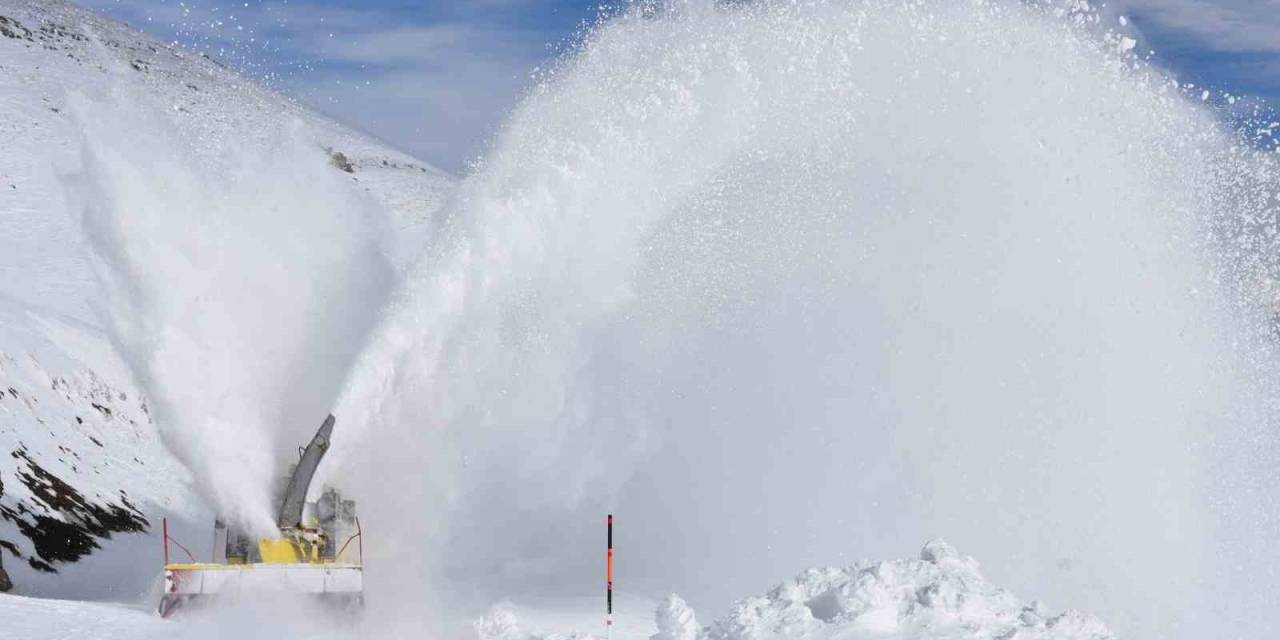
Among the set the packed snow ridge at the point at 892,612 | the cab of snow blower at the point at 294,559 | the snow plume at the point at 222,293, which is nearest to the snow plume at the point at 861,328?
the snow plume at the point at 222,293

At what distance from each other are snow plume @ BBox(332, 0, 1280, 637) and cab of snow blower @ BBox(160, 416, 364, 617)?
2976 millimetres

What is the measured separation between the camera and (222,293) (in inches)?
640

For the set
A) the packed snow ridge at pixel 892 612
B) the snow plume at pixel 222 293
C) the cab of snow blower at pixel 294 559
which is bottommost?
the packed snow ridge at pixel 892 612

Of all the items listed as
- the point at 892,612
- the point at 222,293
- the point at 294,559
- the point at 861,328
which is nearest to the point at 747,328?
the point at 861,328

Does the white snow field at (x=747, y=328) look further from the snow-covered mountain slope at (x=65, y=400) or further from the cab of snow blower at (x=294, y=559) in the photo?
the cab of snow blower at (x=294, y=559)

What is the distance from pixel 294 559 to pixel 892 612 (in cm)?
596

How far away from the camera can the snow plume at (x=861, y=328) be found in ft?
60.3

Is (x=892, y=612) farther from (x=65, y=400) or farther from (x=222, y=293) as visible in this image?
(x=65, y=400)

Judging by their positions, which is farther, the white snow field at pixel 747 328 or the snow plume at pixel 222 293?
the white snow field at pixel 747 328

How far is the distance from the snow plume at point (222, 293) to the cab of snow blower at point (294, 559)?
25 centimetres

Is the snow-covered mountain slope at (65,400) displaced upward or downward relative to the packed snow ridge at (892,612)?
upward

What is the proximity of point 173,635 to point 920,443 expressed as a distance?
37.7ft

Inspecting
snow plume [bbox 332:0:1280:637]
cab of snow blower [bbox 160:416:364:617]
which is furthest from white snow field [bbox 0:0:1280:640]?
cab of snow blower [bbox 160:416:364:617]

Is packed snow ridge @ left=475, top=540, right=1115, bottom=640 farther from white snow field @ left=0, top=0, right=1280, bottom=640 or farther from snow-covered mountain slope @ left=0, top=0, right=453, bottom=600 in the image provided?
snow-covered mountain slope @ left=0, top=0, right=453, bottom=600
